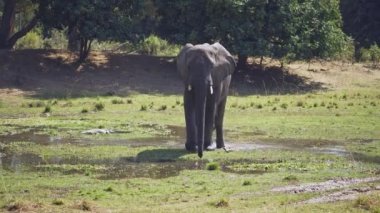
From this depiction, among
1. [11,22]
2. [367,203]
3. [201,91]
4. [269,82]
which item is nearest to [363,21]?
[269,82]

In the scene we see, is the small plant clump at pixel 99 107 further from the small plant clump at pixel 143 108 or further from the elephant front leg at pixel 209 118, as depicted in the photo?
the elephant front leg at pixel 209 118

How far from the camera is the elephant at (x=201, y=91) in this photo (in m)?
19.8

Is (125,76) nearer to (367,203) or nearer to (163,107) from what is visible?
(163,107)

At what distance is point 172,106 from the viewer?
31984 mm

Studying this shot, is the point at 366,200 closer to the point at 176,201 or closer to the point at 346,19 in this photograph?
the point at 176,201

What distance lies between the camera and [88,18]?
132 ft

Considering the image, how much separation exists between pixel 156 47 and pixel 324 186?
33.9 metres

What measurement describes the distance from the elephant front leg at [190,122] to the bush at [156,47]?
27095 mm

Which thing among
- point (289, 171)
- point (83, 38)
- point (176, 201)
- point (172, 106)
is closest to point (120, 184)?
point (176, 201)

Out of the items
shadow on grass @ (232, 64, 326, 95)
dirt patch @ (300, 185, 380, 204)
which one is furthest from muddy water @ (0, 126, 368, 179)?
shadow on grass @ (232, 64, 326, 95)

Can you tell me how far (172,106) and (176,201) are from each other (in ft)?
60.0

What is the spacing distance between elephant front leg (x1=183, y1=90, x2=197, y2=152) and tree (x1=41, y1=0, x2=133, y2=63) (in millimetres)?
19859

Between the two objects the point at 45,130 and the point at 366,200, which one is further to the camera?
the point at 45,130

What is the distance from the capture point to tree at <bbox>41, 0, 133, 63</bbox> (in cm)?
3947
